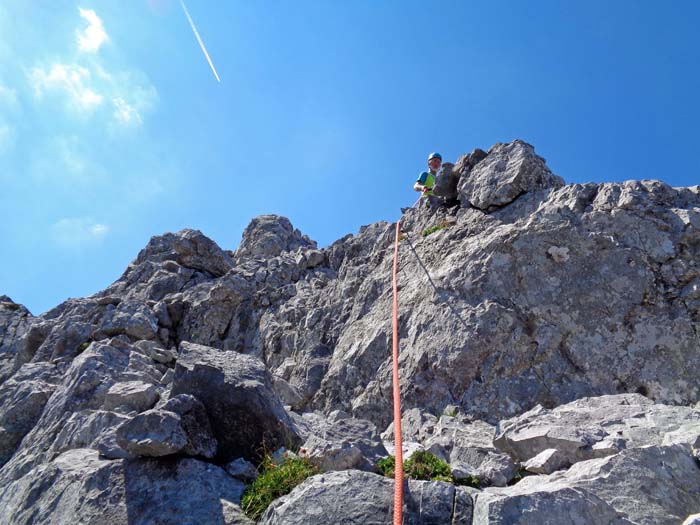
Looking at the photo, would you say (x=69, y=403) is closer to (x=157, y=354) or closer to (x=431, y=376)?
(x=157, y=354)

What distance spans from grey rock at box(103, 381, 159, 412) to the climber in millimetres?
11990

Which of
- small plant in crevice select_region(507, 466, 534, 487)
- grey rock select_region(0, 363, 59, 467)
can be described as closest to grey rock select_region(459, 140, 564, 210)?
small plant in crevice select_region(507, 466, 534, 487)

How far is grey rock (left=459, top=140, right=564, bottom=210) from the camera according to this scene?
1573 cm

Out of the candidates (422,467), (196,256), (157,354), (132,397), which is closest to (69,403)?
(132,397)

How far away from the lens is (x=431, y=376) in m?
12.3

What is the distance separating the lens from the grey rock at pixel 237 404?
718cm

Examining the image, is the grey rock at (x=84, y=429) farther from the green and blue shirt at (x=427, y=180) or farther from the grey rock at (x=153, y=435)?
the green and blue shirt at (x=427, y=180)

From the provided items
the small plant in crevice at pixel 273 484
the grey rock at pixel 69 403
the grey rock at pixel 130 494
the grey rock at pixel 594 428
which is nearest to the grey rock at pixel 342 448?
the small plant in crevice at pixel 273 484

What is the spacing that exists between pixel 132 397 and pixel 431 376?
679 centimetres

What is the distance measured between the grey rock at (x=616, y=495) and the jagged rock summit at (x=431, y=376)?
0.7 inches

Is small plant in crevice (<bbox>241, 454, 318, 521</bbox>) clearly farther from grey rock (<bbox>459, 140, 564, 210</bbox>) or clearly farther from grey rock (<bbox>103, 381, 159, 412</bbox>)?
grey rock (<bbox>459, 140, 564, 210</bbox>)

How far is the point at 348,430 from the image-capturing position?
7707 millimetres

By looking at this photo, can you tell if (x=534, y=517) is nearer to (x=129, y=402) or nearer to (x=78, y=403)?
(x=129, y=402)

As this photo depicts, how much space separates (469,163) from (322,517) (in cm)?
1496
